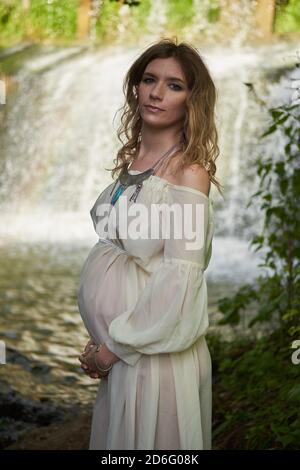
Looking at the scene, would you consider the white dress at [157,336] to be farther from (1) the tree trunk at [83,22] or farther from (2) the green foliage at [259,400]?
(1) the tree trunk at [83,22]

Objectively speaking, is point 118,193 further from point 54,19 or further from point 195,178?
point 54,19

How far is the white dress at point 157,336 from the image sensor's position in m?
2.00

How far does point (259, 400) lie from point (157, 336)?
153 centimetres

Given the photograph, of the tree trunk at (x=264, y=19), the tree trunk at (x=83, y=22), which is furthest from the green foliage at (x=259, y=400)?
the tree trunk at (x=83, y=22)

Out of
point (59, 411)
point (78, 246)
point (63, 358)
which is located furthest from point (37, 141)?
point (59, 411)

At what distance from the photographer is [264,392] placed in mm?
3400

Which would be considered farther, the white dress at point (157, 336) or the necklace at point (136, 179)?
the necklace at point (136, 179)

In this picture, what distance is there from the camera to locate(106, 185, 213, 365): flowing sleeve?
199 centimetres

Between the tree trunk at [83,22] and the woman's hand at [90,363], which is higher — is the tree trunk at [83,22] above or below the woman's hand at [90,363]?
above

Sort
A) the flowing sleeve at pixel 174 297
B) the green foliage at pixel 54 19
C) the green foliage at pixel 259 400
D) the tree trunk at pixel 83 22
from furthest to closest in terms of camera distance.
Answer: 1. the tree trunk at pixel 83 22
2. the green foliage at pixel 54 19
3. the green foliage at pixel 259 400
4. the flowing sleeve at pixel 174 297

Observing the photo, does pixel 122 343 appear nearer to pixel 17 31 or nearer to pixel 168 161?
pixel 168 161

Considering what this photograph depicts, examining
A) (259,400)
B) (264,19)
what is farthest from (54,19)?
(259,400)

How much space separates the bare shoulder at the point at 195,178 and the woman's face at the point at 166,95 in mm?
175

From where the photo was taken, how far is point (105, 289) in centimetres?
213
